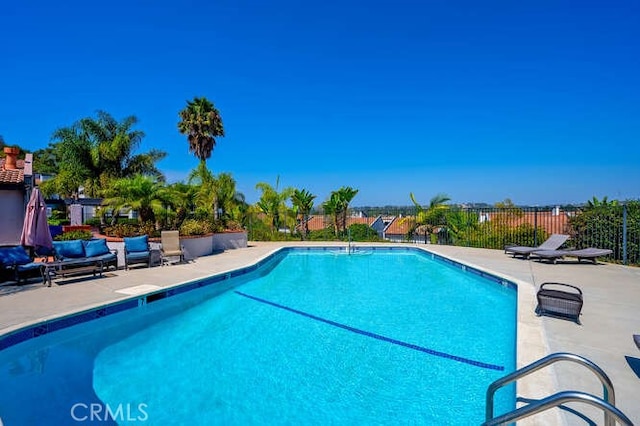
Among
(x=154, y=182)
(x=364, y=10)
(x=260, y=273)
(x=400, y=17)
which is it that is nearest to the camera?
(x=260, y=273)

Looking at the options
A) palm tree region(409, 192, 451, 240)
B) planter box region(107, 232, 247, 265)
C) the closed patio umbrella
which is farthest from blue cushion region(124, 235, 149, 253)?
palm tree region(409, 192, 451, 240)

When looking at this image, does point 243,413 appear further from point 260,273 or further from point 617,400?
point 260,273

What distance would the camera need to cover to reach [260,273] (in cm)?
1130

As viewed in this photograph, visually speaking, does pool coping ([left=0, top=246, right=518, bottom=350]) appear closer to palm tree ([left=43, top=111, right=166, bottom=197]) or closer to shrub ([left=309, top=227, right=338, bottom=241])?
shrub ([left=309, top=227, right=338, bottom=241])

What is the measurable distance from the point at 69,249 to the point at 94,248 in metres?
0.58

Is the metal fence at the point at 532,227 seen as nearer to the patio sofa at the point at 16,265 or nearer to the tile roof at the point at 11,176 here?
the patio sofa at the point at 16,265

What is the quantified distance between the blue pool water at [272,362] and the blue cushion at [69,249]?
3.47m

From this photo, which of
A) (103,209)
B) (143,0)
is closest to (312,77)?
(143,0)

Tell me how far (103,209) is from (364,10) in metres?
14.1

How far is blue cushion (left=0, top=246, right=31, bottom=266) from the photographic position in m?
7.75

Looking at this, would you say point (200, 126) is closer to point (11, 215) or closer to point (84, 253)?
point (11, 215)

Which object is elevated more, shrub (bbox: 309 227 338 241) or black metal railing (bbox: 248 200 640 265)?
black metal railing (bbox: 248 200 640 265)

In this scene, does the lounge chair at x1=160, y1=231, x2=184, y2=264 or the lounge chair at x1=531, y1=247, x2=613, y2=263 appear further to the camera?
the lounge chair at x1=160, y1=231, x2=184, y2=264

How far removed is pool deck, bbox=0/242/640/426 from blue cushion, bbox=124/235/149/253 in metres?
0.64
